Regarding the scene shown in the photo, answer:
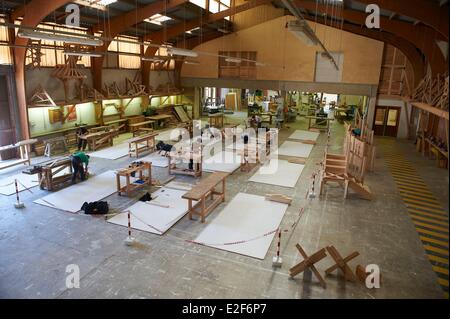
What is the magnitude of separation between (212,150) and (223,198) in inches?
254

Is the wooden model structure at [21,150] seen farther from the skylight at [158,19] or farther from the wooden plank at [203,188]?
the skylight at [158,19]

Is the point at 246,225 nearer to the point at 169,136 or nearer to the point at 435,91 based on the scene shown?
the point at 435,91

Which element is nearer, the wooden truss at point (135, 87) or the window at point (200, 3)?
the window at point (200, 3)

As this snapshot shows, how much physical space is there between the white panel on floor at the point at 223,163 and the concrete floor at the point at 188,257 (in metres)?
3.97

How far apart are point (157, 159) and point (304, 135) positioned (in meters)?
10.7

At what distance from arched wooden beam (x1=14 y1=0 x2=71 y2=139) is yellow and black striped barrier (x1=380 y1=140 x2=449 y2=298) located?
42.3ft

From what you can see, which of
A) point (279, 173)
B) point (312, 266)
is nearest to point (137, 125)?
point (279, 173)

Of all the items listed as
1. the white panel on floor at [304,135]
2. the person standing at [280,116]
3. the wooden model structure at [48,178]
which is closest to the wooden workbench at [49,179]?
the wooden model structure at [48,178]

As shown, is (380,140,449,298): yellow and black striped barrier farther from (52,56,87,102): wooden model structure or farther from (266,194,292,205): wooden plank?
(52,56,87,102): wooden model structure

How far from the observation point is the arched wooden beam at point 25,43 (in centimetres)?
1140

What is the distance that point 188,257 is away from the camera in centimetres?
694

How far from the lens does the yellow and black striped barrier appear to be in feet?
22.2
